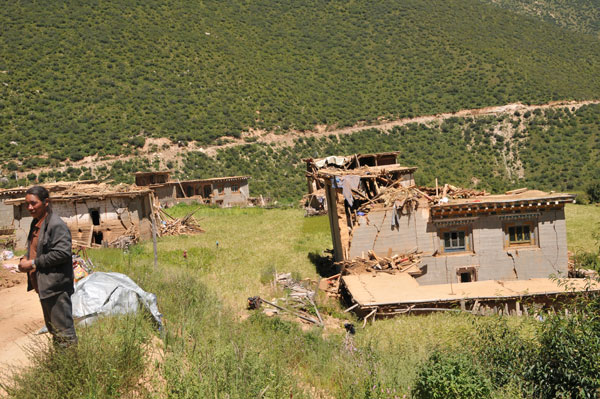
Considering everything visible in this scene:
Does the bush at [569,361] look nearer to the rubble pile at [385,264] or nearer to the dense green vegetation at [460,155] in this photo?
the rubble pile at [385,264]

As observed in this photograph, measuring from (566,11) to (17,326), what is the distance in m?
129

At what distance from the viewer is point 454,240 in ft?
55.9

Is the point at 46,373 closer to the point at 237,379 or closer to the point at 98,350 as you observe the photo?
the point at 98,350

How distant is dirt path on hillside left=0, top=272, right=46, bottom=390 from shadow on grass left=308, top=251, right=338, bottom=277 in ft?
40.3

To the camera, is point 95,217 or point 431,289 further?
point 95,217

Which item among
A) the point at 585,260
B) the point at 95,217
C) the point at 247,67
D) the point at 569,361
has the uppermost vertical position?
the point at 247,67

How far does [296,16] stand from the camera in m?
85.4

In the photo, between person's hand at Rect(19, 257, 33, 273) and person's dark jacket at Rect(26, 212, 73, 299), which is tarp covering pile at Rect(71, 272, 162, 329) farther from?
person's hand at Rect(19, 257, 33, 273)

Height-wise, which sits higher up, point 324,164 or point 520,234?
point 324,164

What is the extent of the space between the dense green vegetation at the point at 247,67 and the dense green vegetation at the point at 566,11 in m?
22.5

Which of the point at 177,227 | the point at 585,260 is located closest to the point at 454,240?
the point at 585,260

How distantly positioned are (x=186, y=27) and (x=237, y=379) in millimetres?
76896

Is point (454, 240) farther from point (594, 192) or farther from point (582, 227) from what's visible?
point (594, 192)

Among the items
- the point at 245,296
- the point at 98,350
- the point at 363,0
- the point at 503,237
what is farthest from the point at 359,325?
the point at 363,0
